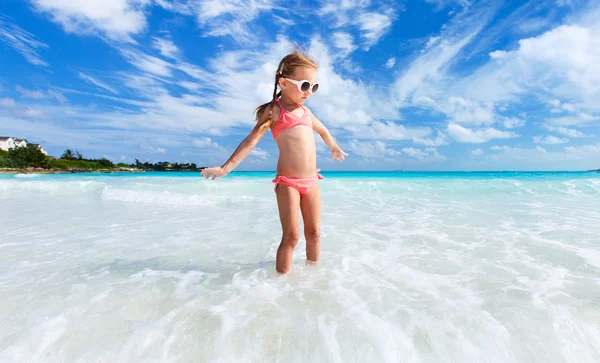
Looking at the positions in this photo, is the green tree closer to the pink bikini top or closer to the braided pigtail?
the braided pigtail

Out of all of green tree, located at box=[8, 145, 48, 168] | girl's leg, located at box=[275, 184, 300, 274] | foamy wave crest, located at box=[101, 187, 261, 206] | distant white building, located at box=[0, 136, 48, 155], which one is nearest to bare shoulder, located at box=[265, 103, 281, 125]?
girl's leg, located at box=[275, 184, 300, 274]

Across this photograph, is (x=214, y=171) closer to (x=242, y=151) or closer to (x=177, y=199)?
(x=242, y=151)

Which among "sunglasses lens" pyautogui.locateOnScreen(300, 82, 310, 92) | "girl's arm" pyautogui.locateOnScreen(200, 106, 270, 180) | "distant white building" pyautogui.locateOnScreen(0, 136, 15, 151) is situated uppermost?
"distant white building" pyautogui.locateOnScreen(0, 136, 15, 151)

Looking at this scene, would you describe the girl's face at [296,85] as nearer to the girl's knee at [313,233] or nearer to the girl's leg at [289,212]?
the girl's leg at [289,212]

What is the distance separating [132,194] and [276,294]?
10958mm

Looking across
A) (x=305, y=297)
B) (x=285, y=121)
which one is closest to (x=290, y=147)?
(x=285, y=121)

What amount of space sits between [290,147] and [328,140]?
0.76m

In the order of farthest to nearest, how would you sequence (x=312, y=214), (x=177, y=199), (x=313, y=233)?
(x=177, y=199) < (x=313, y=233) < (x=312, y=214)

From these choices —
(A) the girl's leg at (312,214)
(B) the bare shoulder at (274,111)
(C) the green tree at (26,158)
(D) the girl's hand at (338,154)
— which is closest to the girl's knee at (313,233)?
(A) the girl's leg at (312,214)

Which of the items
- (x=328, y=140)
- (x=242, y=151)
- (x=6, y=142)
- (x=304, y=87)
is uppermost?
(x=6, y=142)

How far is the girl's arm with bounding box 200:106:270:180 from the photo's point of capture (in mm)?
2822

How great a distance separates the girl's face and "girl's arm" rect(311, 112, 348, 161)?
15.4 inches

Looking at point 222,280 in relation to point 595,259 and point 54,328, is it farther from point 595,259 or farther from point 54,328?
point 595,259

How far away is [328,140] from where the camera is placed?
3.53 metres
